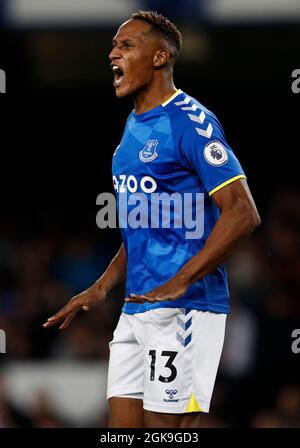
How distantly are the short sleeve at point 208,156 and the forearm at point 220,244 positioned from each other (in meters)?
0.15

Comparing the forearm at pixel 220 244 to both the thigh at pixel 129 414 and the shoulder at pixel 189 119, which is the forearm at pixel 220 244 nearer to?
the shoulder at pixel 189 119

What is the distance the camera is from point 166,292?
3.66 metres

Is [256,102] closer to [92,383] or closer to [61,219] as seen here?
[61,219]

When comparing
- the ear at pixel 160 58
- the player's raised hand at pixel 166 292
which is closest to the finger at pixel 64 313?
the player's raised hand at pixel 166 292

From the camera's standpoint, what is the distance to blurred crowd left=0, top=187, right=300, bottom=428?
7.64m

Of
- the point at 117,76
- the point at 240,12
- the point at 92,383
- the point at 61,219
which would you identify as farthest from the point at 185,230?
the point at 61,219

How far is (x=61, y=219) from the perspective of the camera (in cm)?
1084

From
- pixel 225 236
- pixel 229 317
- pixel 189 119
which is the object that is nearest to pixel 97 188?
pixel 229 317

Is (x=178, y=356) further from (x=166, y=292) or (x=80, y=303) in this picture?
(x=80, y=303)

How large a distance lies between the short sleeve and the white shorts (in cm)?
55

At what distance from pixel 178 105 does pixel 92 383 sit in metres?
4.54

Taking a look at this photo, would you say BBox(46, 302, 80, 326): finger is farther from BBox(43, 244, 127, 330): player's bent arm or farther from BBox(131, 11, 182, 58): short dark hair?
BBox(131, 11, 182, 58): short dark hair

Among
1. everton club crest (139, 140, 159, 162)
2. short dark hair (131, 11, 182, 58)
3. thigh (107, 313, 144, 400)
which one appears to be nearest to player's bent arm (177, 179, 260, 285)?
everton club crest (139, 140, 159, 162)

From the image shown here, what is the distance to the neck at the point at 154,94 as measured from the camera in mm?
4133
